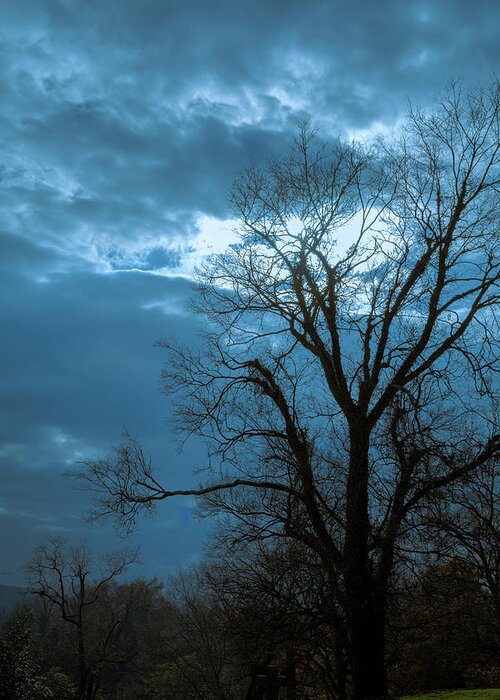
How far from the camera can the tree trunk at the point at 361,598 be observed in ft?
34.0

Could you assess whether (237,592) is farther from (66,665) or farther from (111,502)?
(66,665)

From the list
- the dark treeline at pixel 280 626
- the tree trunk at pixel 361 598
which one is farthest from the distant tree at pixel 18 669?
the tree trunk at pixel 361 598

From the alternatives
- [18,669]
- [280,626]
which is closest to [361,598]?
[280,626]

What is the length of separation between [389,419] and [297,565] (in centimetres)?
321

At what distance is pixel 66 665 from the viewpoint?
51.1 m

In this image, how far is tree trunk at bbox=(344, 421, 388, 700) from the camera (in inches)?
408

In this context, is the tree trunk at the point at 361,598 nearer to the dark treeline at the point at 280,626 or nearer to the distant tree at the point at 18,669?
the dark treeline at the point at 280,626

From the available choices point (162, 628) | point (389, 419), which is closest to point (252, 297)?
point (389, 419)

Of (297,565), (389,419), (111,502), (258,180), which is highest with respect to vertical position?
(258,180)

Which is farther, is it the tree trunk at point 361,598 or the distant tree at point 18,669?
the distant tree at point 18,669

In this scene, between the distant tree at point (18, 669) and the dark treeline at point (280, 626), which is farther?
the distant tree at point (18, 669)

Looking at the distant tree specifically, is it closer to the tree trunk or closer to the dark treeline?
the dark treeline

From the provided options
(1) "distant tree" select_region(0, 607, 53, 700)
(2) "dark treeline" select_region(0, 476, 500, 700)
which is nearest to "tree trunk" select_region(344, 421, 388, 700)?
(2) "dark treeline" select_region(0, 476, 500, 700)

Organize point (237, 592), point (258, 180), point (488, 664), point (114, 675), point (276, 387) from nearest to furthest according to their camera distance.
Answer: point (237, 592), point (276, 387), point (258, 180), point (488, 664), point (114, 675)
